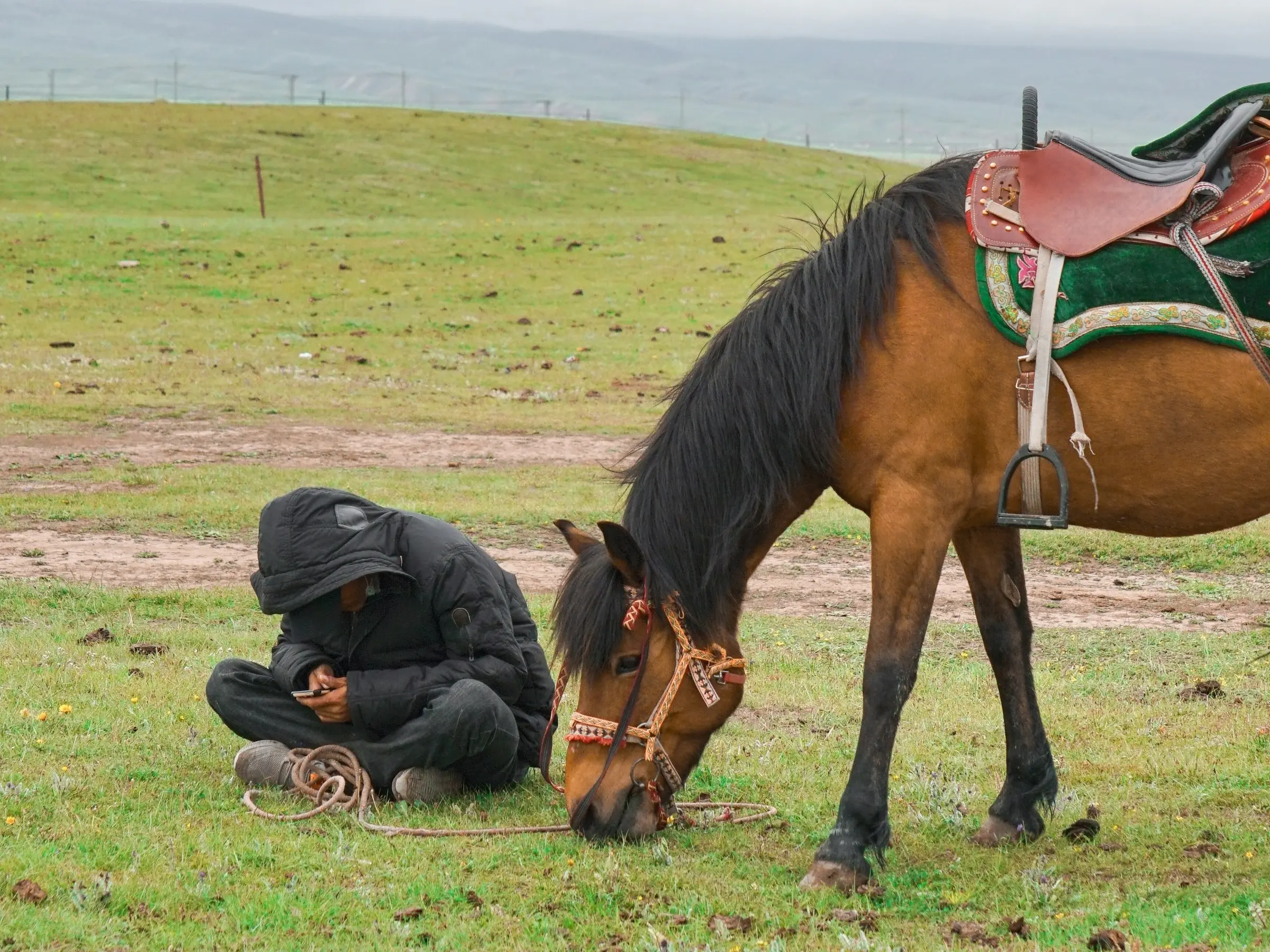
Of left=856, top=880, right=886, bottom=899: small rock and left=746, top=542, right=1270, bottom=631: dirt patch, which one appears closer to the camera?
left=856, top=880, right=886, bottom=899: small rock

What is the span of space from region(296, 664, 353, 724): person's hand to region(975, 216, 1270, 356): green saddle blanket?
2.84 m

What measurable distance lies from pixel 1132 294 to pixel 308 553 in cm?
300

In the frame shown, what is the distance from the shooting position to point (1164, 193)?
14.7 feet

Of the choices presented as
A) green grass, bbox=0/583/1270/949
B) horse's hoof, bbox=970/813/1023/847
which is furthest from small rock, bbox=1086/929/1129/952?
horse's hoof, bbox=970/813/1023/847

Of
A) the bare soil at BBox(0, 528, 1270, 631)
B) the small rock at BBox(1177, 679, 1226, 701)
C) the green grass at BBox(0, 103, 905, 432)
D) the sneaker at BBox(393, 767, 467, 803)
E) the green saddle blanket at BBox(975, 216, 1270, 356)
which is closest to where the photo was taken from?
the green saddle blanket at BBox(975, 216, 1270, 356)

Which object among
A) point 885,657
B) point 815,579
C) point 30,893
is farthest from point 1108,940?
point 815,579

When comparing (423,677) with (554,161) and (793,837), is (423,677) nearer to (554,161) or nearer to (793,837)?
(793,837)

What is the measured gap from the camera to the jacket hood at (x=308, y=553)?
520cm

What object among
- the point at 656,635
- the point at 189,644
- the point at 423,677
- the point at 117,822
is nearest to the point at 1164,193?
the point at 656,635

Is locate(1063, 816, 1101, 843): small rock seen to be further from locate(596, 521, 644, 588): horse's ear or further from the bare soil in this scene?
the bare soil

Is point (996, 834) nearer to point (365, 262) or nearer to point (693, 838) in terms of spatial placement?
point (693, 838)

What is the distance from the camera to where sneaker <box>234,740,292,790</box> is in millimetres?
5645

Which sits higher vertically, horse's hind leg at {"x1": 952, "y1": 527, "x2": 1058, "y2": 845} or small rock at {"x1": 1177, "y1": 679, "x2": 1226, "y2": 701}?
horse's hind leg at {"x1": 952, "y1": 527, "x2": 1058, "y2": 845}

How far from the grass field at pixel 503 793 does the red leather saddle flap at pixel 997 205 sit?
210 centimetres
